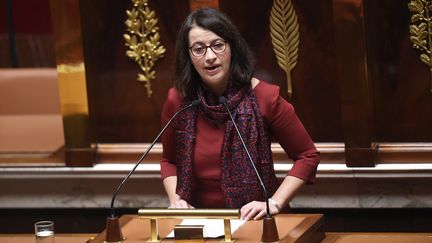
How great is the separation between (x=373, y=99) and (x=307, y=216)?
1.27 metres

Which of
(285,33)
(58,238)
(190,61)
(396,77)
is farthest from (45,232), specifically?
(396,77)

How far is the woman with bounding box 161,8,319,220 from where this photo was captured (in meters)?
3.44

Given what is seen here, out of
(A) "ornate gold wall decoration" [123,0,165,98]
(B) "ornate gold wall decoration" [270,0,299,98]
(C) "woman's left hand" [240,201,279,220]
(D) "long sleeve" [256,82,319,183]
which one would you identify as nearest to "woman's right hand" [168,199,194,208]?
(C) "woman's left hand" [240,201,279,220]

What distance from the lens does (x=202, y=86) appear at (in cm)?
354

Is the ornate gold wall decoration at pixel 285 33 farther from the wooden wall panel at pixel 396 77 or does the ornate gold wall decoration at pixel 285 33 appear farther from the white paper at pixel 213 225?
the white paper at pixel 213 225

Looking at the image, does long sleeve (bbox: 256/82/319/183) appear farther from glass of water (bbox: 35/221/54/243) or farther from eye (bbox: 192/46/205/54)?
glass of water (bbox: 35/221/54/243)

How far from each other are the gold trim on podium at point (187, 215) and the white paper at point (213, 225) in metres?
0.04

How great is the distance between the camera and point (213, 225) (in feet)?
10.5

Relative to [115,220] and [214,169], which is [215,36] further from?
[115,220]

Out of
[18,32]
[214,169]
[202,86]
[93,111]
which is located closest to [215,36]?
[202,86]

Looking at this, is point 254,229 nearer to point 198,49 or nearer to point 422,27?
point 198,49

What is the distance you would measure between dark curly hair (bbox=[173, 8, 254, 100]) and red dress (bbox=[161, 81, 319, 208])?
0.20 feet

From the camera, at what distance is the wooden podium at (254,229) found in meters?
3.09

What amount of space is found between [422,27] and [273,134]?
106 cm
